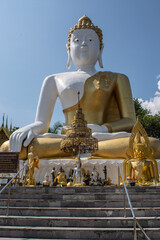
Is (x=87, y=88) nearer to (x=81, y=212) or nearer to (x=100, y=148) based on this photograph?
(x=100, y=148)

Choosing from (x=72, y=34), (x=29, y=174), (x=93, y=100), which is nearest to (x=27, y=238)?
(x=29, y=174)

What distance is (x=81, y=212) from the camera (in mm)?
4328

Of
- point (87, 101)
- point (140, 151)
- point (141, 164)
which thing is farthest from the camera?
point (87, 101)

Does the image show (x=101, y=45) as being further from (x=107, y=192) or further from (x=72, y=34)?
(x=107, y=192)

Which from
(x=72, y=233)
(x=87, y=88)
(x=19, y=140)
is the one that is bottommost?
(x=72, y=233)

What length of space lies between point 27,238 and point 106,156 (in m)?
6.60

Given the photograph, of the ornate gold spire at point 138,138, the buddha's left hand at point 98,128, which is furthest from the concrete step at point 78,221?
the buddha's left hand at point 98,128

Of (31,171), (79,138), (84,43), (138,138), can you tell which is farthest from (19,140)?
(84,43)

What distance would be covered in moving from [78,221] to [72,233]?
30cm

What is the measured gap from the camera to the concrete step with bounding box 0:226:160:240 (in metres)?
3.59

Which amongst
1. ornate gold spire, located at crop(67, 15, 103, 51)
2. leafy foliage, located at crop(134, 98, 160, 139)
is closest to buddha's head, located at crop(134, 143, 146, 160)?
ornate gold spire, located at crop(67, 15, 103, 51)

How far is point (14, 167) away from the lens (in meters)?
8.41

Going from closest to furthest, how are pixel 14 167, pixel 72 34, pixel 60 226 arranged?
pixel 60 226 → pixel 14 167 → pixel 72 34

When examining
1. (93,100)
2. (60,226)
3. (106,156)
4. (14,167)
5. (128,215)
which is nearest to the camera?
(60,226)
